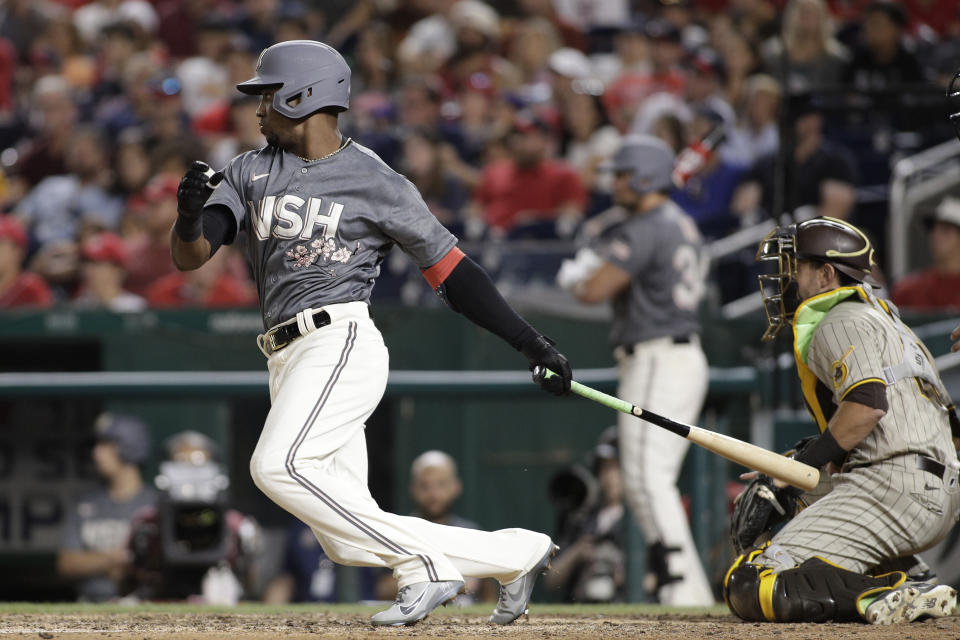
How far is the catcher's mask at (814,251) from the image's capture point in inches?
164

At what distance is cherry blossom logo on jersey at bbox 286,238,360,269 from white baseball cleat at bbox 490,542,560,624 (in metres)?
1.01

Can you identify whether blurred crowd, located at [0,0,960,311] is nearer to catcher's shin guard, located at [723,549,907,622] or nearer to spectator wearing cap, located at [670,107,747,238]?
spectator wearing cap, located at [670,107,747,238]

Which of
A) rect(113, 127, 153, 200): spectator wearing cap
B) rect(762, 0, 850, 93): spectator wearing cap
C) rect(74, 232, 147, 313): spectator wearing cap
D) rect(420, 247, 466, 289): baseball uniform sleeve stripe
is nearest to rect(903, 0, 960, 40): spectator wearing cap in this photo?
rect(762, 0, 850, 93): spectator wearing cap

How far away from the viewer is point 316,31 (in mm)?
11531

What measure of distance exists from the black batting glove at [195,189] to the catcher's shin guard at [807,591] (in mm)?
1868

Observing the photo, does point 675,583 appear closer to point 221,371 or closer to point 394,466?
point 394,466

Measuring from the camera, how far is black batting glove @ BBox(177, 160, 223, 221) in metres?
3.56

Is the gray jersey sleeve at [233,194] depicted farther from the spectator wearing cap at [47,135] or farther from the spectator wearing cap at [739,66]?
the spectator wearing cap at [47,135]

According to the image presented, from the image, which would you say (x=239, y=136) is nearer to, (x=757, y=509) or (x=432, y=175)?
(x=432, y=175)

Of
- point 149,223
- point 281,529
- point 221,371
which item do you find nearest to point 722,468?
point 281,529

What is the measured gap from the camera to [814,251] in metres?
4.18

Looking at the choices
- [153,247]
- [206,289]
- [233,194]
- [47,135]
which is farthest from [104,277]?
[233,194]

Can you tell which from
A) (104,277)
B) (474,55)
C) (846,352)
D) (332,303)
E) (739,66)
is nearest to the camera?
(332,303)

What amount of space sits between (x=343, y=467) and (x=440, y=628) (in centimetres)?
50
